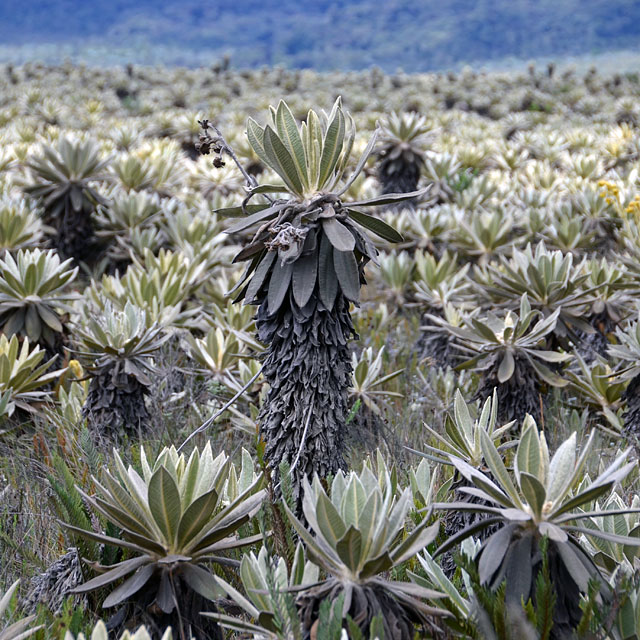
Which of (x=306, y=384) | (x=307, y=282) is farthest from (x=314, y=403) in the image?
(x=307, y=282)

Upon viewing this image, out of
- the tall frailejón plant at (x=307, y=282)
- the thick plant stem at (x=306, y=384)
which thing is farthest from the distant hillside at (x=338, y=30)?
the thick plant stem at (x=306, y=384)

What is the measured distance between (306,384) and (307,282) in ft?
1.14

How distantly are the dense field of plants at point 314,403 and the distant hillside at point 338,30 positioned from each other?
3678 cm

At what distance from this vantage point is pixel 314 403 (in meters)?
2.17

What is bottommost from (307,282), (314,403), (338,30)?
(314,403)

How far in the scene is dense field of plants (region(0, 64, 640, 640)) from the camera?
1444 mm

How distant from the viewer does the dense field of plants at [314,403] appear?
1444mm

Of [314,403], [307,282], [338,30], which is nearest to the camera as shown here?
[307,282]

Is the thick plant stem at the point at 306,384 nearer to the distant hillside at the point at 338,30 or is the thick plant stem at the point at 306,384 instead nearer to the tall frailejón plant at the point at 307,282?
the tall frailejón plant at the point at 307,282

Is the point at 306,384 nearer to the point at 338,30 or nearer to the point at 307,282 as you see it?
the point at 307,282

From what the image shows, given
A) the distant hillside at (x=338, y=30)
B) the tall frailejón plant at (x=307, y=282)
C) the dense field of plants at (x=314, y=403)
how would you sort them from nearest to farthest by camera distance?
the dense field of plants at (x=314, y=403), the tall frailejón plant at (x=307, y=282), the distant hillside at (x=338, y=30)

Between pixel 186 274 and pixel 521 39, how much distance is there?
162 feet

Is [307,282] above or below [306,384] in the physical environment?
above

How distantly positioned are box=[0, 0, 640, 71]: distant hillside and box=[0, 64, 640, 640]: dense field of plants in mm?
36783
